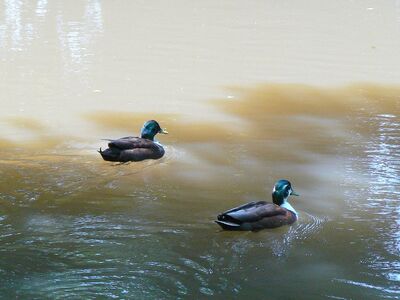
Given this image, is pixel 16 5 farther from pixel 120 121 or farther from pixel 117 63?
pixel 120 121

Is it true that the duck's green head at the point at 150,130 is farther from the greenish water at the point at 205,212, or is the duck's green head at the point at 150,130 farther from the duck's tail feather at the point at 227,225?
the duck's tail feather at the point at 227,225

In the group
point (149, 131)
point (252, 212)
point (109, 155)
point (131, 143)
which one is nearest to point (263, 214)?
point (252, 212)

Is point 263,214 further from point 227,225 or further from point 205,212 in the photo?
point 205,212

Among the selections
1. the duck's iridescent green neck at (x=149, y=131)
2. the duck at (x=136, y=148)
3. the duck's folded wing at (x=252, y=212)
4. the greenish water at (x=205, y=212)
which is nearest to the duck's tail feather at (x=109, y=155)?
the duck at (x=136, y=148)

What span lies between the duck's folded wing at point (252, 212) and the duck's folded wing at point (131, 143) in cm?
241

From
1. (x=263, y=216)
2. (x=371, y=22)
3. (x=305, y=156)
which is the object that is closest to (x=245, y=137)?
(x=305, y=156)

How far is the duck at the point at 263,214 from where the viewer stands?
7.64m

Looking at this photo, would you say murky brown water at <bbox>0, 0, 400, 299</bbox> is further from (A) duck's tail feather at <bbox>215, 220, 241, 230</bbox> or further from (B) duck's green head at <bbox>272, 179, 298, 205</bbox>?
(B) duck's green head at <bbox>272, 179, 298, 205</bbox>

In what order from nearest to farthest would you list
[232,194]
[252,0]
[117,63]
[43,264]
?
[43,264] → [232,194] → [117,63] → [252,0]

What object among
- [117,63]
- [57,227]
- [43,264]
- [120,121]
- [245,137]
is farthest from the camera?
[117,63]

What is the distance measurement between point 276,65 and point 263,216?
28.2 feet

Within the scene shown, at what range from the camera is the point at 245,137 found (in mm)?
11297

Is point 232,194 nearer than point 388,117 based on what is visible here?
Yes

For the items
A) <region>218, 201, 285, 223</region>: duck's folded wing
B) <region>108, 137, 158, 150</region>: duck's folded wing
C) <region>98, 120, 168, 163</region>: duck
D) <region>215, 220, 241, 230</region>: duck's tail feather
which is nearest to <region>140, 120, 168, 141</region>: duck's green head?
<region>98, 120, 168, 163</region>: duck
